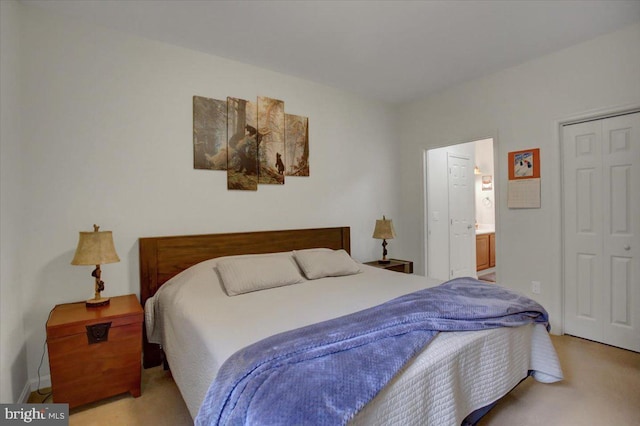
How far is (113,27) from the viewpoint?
2.40m

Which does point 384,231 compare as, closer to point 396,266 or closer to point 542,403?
point 396,266

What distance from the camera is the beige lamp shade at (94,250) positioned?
6.61 ft

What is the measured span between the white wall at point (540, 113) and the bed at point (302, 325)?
4.46ft

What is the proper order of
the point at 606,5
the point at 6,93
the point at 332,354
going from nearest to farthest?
the point at 332,354 < the point at 6,93 < the point at 606,5

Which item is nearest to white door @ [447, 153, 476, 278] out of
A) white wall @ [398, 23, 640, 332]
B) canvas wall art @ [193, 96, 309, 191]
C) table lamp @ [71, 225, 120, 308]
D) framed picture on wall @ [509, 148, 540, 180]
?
white wall @ [398, 23, 640, 332]

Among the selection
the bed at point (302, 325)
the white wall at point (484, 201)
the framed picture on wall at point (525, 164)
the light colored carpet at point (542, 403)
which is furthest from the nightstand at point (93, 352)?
the white wall at point (484, 201)

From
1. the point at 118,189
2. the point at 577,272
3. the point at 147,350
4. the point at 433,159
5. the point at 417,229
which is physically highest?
the point at 433,159

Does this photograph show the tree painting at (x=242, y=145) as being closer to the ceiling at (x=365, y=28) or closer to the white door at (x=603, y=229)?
the ceiling at (x=365, y=28)

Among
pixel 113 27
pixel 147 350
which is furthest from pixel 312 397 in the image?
pixel 113 27

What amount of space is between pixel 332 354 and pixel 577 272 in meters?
2.92

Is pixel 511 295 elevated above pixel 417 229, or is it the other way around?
pixel 417 229

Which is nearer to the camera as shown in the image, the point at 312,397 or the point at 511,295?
the point at 312,397

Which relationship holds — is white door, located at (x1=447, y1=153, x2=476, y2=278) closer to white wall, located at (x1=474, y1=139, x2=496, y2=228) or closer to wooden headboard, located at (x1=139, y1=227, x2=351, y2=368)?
white wall, located at (x1=474, y1=139, x2=496, y2=228)

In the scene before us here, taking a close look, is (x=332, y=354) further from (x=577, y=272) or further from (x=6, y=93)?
(x=577, y=272)
